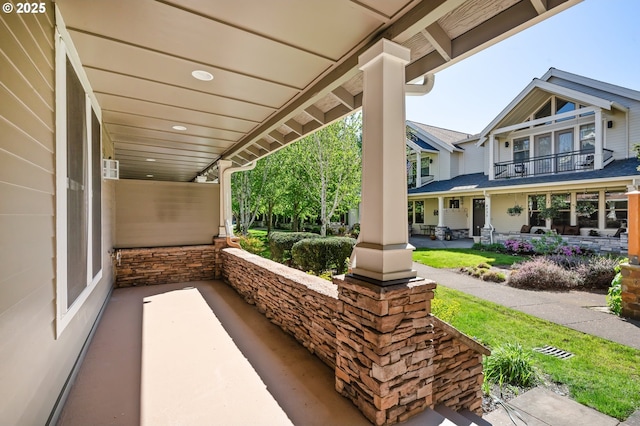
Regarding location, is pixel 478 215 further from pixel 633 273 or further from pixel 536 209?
pixel 633 273

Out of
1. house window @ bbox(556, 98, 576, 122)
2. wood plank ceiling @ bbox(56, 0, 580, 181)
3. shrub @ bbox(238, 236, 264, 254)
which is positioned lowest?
shrub @ bbox(238, 236, 264, 254)

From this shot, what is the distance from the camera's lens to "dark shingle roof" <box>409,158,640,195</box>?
34.8 feet

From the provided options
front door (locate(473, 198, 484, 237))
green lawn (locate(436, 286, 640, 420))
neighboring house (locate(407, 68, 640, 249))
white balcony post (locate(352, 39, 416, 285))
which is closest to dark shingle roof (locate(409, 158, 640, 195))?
neighboring house (locate(407, 68, 640, 249))

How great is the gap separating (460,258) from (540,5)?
10.1 metres

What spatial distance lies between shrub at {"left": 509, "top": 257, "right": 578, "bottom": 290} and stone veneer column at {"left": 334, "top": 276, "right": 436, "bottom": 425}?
255 inches

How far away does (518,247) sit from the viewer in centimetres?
1166

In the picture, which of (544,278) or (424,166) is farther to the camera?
(424,166)

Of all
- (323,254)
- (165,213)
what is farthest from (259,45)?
(323,254)

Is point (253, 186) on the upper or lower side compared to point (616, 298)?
upper

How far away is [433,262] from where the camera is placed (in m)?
10.2

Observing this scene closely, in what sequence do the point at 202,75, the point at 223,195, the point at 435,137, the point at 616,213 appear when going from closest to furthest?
the point at 202,75
the point at 223,195
the point at 616,213
the point at 435,137

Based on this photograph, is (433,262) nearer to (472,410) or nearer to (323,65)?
(472,410)

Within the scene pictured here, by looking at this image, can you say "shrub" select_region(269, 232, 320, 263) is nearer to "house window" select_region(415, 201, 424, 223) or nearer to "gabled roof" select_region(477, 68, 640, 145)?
"gabled roof" select_region(477, 68, 640, 145)

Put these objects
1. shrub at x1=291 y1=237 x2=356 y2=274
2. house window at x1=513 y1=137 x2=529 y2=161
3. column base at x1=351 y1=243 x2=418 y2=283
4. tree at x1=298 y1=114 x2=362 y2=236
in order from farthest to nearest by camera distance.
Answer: house window at x1=513 y1=137 x2=529 y2=161 → tree at x1=298 y1=114 x2=362 y2=236 → shrub at x1=291 y1=237 x2=356 y2=274 → column base at x1=351 y1=243 x2=418 y2=283
